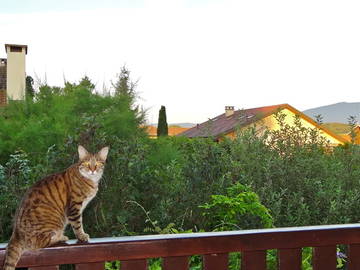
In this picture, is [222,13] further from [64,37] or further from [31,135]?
[31,135]

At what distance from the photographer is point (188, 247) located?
1.40 meters

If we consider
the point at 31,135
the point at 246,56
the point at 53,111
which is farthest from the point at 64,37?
the point at 31,135

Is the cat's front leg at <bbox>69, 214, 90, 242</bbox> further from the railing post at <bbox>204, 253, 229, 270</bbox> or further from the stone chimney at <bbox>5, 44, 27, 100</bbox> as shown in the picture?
the stone chimney at <bbox>5, 44, 27, 100</bbox>

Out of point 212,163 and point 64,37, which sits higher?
point 64,37

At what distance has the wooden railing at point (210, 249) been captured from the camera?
52.2 inches

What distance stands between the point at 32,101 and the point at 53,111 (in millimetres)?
1014

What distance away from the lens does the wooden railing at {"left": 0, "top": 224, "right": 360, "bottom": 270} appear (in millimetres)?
1326

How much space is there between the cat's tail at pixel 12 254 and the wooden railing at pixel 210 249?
2cm

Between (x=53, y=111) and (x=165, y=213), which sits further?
(x=53, y=111)

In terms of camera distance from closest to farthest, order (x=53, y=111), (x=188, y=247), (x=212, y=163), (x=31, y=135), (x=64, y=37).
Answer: (x=188, y=247), (x=212, y=163), (x=31, y=135), (x=53, y=111), (x=64, y=37)

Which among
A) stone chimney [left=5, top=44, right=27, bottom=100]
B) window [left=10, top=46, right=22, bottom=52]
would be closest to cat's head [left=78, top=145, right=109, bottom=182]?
stone chimney [left=5, top=44, right=27, bottom=100]

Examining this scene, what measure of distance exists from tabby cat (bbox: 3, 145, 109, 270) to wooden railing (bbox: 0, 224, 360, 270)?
0.15 ft

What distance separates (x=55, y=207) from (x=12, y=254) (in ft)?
0.80

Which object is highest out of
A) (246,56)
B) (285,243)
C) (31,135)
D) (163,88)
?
(246,56)
